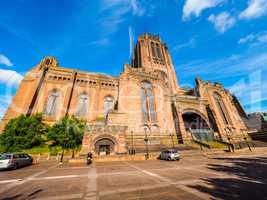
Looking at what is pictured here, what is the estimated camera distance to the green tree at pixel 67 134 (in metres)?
23.7

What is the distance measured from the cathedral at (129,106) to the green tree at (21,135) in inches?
227

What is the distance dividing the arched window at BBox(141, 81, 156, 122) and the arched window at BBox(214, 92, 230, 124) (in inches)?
927

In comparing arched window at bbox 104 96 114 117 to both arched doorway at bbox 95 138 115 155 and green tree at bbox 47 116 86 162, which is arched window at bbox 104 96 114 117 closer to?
green tree at bbox 47 116 86 162

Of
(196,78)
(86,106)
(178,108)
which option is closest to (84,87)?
(86,106)

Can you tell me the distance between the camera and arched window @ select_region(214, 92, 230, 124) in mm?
40419

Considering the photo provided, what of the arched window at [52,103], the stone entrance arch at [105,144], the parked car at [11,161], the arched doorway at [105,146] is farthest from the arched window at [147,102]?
the parked car at [11,161]

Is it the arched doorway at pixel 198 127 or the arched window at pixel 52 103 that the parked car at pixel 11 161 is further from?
the arched doorway at pixel 198 127

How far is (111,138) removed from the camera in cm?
2284

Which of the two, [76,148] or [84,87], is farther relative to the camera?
[84,87]

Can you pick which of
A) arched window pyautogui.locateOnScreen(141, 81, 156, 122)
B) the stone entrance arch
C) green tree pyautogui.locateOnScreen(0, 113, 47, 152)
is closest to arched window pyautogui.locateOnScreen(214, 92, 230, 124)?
arched window pyautogui.locateOnScreen(141, 81, 156, 122)

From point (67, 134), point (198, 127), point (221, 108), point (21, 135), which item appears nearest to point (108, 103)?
point (67, 134)

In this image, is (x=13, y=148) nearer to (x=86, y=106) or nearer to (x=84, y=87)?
(x=86, y=106)

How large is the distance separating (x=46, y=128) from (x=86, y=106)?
11.8 metres

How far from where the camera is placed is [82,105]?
3659cm
